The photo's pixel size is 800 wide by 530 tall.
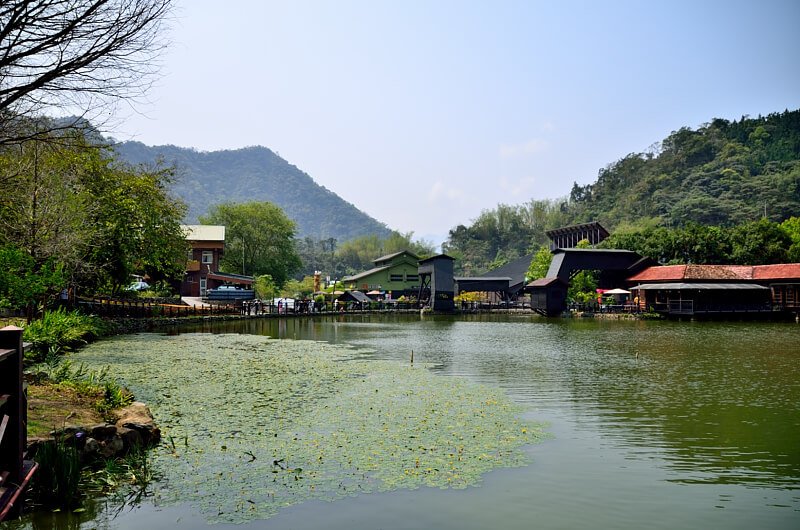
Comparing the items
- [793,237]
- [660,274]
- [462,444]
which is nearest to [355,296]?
[660,274]

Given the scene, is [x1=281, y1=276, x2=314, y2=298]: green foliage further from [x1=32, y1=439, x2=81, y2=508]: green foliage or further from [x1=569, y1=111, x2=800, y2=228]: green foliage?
[x1=32, y1=439, x2=81, y2=508]: green foliage

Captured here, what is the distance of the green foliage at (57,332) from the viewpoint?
15.7 m

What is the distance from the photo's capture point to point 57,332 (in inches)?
734

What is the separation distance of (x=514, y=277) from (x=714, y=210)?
31.6 metres

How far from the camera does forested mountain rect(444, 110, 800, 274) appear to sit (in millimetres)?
78750

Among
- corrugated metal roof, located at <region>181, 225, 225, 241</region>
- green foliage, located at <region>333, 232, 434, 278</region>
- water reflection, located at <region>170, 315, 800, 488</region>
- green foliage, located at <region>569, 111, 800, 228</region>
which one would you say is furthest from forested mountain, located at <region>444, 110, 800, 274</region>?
water reflection, located at <region>170, 315, 800, 488</region>

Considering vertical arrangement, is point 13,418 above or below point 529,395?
above

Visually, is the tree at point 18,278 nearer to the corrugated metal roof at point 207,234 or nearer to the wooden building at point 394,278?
the corrugated metal roof at point 207,234

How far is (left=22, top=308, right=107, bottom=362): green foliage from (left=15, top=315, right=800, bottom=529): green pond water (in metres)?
1.20

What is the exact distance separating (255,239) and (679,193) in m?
63.0

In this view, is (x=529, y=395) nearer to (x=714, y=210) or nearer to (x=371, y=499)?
(x=371, y=499)

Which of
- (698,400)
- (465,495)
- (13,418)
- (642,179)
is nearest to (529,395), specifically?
(698,400)

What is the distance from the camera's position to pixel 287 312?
49.4 metres

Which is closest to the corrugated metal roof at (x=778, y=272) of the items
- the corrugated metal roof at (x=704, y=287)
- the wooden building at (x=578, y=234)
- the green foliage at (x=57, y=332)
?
the corrugated metal roof at (x=704, y=287)
